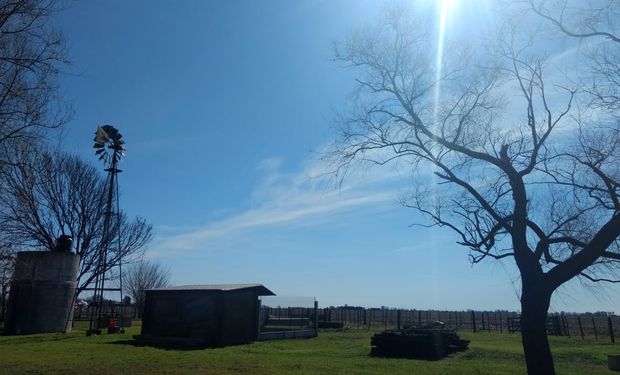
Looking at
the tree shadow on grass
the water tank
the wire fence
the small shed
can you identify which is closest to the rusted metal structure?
the tree shadow on grass

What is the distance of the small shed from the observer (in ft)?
92.7

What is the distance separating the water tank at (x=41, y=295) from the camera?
33.2 metres

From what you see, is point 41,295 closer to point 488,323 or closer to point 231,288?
point 231,288

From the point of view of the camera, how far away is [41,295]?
111 ft

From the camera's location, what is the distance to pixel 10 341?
2672cm

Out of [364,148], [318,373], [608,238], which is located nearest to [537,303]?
[608,238]

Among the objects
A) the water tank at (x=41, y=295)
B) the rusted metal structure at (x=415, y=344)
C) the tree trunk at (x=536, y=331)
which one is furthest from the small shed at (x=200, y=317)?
the tree trunk at (x=536, y=331)

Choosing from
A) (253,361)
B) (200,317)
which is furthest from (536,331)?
(200,317)

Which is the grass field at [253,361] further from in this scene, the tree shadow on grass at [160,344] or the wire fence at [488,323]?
the wire fence at [488,323]

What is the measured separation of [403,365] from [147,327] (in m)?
17.0

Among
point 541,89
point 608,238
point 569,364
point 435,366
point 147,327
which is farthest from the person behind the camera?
point 147,327

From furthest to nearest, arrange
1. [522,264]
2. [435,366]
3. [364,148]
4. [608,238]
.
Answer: [435,366], [364,148], [522,264], [608,238]

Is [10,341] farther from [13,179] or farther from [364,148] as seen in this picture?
[364,148]

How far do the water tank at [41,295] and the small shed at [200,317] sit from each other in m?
7.60
